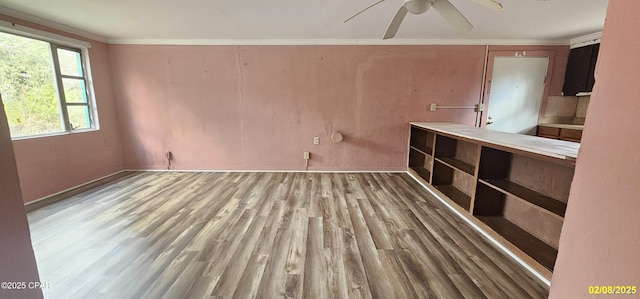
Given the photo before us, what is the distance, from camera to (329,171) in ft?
14.6

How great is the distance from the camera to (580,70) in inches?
152

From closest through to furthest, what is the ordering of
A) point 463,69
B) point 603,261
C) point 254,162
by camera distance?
point 603,261, point 463,69, point 254,162

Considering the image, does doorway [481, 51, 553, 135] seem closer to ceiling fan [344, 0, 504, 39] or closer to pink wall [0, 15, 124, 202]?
ceiling fan [344, 0, 504, 39]

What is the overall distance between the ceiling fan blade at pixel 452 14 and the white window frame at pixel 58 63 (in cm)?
454

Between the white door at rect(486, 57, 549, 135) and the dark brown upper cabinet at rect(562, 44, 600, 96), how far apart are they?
33 cm

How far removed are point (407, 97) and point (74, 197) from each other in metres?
5.12

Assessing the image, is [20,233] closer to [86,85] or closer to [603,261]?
[603,261]

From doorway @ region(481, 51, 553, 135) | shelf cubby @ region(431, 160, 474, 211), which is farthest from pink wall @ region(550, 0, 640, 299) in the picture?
doorway @ region(481, 51, 553, 135)

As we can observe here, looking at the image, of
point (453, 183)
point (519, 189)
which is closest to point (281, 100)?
point (453, 183)

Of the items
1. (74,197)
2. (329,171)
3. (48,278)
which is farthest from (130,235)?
(329,171)

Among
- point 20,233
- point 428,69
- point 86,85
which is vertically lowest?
point 20,233

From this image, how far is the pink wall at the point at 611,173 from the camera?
500 mm

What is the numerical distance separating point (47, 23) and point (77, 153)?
1.75 metres
